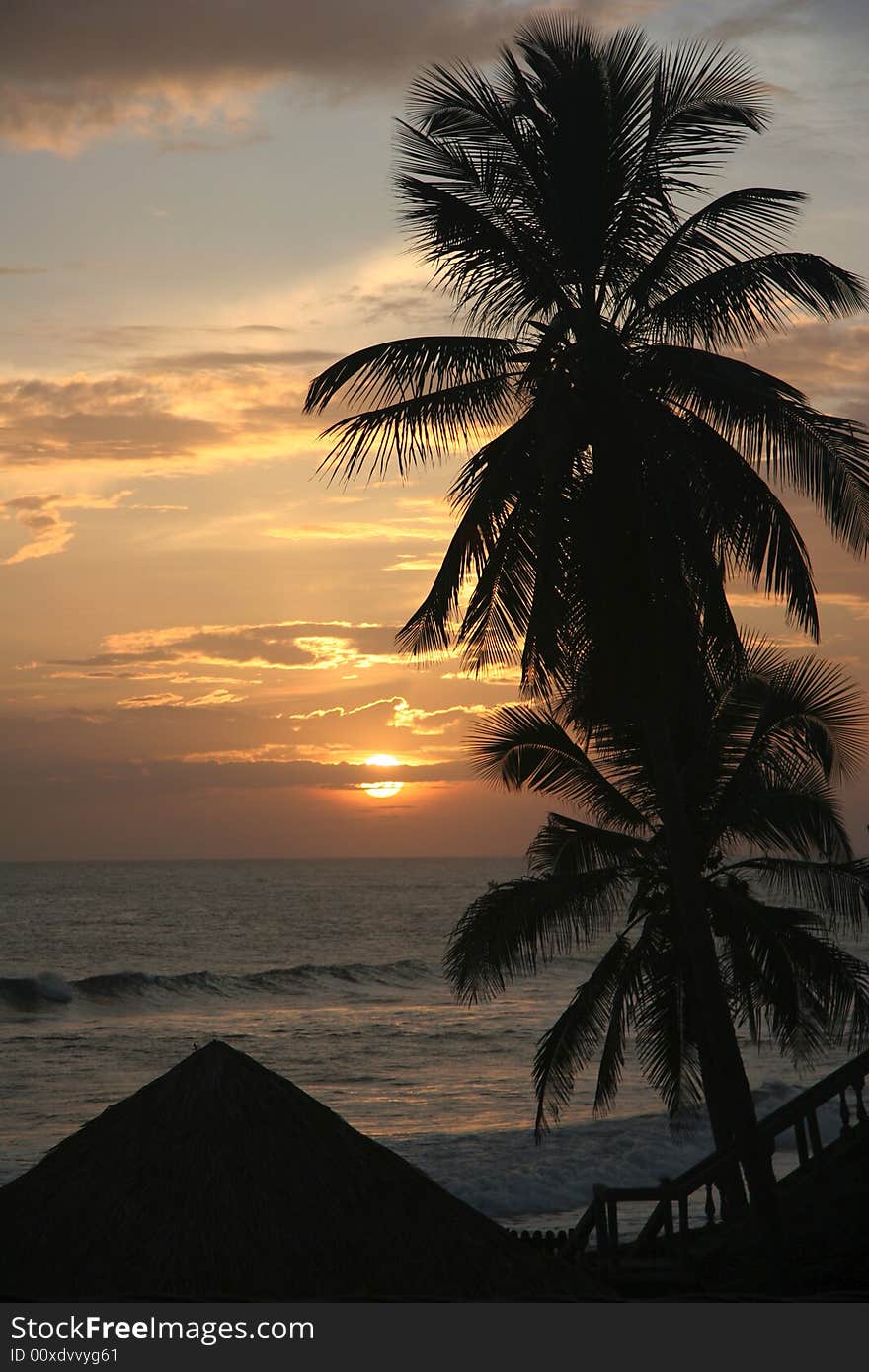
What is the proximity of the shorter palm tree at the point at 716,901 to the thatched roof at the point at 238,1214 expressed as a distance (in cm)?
408

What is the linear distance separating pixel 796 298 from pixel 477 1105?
75.6 feet

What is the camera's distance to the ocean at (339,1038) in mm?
23609

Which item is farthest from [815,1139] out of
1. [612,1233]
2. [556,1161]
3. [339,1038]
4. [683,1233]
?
[339,1038]

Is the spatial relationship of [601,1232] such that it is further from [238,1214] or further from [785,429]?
[785,429]

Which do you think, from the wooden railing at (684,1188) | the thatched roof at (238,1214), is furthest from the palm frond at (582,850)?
the thatched roof at (238,1214)

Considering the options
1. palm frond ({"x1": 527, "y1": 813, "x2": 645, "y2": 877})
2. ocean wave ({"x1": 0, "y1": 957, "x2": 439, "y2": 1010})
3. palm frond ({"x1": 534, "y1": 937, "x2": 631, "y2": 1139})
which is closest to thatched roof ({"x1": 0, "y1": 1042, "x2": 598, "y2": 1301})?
palm frond ({"x1": 534, "y1": 937, "x2": 631, "y2": 1139})

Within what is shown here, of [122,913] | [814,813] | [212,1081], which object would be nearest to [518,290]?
[814,813]

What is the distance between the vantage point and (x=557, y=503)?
8.86 metres

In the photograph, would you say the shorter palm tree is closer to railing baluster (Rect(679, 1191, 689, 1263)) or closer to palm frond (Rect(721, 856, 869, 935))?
palm frond (Rect(721, 856, 869, 935))

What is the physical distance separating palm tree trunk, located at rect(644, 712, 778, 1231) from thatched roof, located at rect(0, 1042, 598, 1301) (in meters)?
2.72

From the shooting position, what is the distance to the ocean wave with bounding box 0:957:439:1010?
48.8 meters

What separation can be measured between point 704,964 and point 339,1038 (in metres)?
32.2

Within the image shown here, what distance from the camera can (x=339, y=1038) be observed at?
1582 inches

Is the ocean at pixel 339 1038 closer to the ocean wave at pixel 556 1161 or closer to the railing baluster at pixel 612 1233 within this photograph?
the ocean wave at pixel 556 1161
